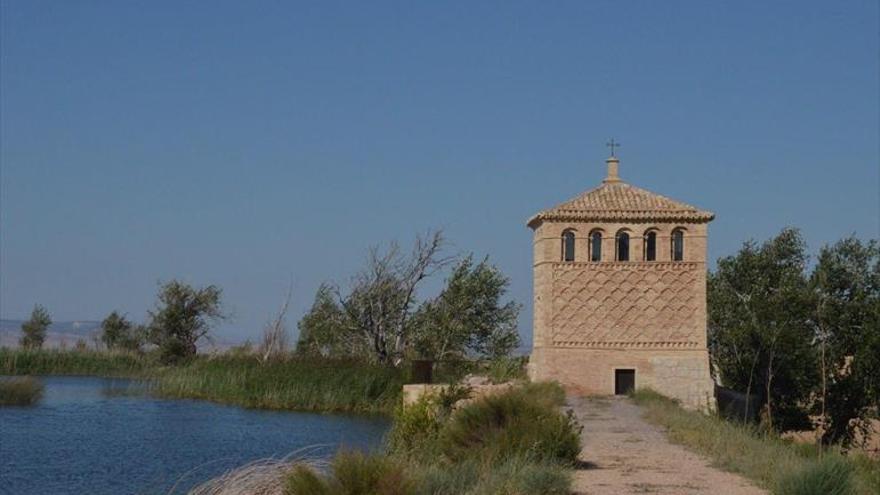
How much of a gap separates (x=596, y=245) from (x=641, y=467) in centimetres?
1245

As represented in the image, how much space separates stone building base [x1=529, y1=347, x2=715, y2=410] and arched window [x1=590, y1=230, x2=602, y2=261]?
1970mm

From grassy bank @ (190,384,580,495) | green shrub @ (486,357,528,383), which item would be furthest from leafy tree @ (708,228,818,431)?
grassy bank @ (190,384,580,495)

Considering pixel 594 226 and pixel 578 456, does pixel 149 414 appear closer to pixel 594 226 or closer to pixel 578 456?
pixel 594 226

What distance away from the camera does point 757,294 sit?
2975 cm

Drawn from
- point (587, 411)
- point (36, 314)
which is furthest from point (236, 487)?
point (36, 314)

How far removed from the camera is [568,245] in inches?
973

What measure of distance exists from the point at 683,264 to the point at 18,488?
47.0ft

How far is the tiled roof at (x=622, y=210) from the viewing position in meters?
24.6

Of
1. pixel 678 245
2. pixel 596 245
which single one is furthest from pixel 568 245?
pixel 678 245

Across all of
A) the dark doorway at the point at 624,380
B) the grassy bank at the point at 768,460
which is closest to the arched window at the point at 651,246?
the dark doorway at the point at 624,380

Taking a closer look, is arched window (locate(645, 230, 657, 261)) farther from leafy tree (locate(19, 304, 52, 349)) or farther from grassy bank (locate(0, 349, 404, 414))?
leafy tree (locate(19, 304, 52, 349))

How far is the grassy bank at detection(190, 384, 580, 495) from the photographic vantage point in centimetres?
862

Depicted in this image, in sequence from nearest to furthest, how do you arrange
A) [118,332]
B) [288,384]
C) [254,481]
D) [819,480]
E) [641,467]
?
[254,481] < [819,480] < [641,467] < [288,384] < [118,332]

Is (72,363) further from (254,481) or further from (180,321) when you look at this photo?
(254,481)
